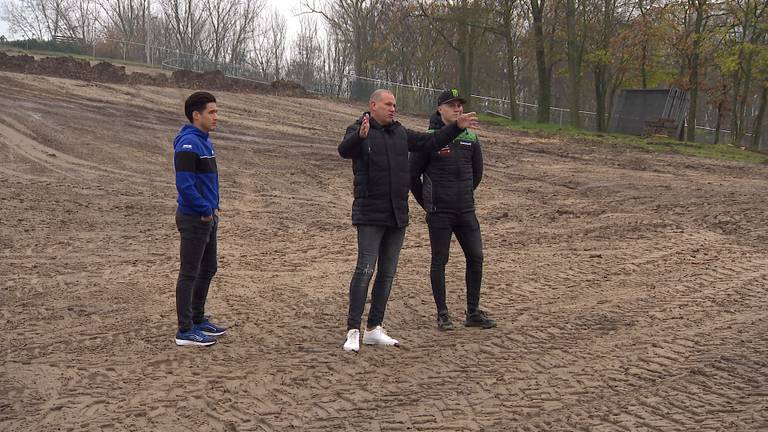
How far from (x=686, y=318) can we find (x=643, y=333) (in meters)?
0.67

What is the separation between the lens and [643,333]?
21.1ft

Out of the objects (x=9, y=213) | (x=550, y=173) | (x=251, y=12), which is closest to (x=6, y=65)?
(x=9, y=213)

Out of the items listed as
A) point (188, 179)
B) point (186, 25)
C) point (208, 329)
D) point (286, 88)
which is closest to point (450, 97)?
point (188, 179)

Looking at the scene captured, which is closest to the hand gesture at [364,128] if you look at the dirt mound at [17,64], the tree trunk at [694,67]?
the tree trunk at [694,67]

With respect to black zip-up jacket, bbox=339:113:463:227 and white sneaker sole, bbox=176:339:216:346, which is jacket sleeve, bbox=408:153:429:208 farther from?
white sneaker sole, bbox=176:339:216:346

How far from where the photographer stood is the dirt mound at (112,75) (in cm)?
2855

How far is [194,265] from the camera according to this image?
19.2 feet

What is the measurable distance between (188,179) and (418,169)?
1949mm

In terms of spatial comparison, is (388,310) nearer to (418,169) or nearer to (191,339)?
(418,169)

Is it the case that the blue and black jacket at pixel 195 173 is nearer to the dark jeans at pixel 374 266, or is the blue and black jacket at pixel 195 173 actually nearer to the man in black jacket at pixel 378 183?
the man in black jacket at pixel 378 183

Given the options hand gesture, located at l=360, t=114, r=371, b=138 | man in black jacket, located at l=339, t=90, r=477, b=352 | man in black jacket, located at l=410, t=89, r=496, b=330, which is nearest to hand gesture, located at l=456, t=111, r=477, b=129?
man in black jacket, located at l=339, t=90, r=477, b=352

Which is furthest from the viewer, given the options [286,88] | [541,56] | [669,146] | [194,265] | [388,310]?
[286,88]

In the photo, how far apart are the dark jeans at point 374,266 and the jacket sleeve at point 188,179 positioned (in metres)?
1.26

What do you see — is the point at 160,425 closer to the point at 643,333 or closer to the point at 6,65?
Answer: the point at 643,333
